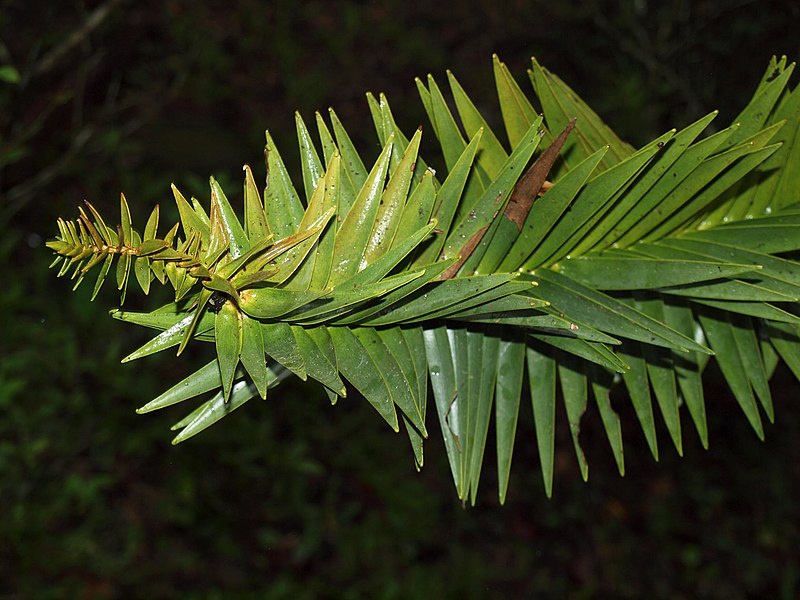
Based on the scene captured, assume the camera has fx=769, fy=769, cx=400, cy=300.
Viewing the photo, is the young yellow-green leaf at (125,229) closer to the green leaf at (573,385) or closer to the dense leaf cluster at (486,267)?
the dense leaf cluster at (486,267)

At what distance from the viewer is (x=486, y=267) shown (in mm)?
1293

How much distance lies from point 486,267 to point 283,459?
3253 millimetres

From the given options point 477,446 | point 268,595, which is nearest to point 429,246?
point 477,446

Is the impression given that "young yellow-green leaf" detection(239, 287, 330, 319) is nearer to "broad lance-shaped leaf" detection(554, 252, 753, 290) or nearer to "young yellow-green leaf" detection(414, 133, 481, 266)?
"young yellow-green leaf" detection(414, 133, 481, 266)

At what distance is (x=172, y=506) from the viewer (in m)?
4.35

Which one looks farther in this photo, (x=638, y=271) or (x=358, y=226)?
(x=638, y=271)

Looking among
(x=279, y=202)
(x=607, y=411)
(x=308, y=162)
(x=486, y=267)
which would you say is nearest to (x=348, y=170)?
(x=308, y=162)

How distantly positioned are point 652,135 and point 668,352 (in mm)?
3829

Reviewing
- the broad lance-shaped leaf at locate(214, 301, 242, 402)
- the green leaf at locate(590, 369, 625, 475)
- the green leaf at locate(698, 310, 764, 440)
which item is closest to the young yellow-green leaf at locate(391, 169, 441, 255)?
the broad lance-shaped leaf at locate(214, 301, 242, 402)

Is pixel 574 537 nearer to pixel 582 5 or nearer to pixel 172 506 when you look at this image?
pixel 172 506

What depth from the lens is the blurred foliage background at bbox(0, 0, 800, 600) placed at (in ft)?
13.3

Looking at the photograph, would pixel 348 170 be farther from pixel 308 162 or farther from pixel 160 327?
pixel 160 327

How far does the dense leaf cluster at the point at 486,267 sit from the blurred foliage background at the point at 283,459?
2567 mm

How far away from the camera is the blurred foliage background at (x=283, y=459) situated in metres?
4.07
